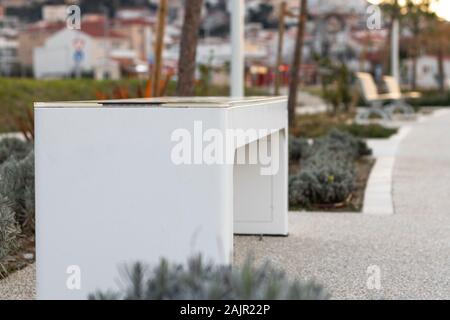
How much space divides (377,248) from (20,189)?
272cm

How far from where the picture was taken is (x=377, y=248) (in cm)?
688

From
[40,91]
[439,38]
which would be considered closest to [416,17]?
[439,38]

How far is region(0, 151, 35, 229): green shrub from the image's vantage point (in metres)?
6.98

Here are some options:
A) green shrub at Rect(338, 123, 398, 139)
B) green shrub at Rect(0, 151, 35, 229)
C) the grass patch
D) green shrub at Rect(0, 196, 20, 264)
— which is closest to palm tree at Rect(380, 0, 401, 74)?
the grass patch

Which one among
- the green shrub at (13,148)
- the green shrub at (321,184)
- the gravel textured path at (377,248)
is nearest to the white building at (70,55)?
the green shrub at (13,148)

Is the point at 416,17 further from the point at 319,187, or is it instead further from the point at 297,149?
the point at 319,187

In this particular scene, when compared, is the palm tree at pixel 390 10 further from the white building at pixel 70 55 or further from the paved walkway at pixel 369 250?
the white building at pixel 70 55

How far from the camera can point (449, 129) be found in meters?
21.6

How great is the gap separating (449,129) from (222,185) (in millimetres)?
18028

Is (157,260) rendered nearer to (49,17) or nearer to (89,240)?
(89,240)

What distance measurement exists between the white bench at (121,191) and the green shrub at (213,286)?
688mm

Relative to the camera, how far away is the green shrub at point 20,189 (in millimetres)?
6980

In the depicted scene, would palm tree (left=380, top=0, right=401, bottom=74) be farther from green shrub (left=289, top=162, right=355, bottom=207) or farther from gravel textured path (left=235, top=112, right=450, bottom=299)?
gravel textured path (left=235, top=112, right=450, bottom=299)
